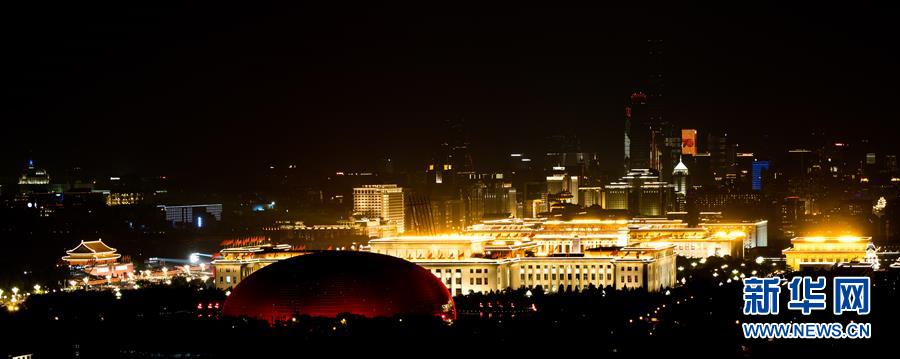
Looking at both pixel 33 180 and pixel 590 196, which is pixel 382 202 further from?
pixel 33 180

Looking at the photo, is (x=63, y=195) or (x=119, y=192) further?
(x=119, y=192)

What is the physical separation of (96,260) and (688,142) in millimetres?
57151

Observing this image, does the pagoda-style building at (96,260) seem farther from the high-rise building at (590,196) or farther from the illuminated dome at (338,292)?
the high-rise building at (590,196)

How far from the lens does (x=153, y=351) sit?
3372 centimetres

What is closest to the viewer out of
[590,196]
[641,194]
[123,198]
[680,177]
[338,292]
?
[338,292]

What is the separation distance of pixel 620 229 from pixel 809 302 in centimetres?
3693

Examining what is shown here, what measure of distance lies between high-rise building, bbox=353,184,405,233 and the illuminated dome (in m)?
49.8

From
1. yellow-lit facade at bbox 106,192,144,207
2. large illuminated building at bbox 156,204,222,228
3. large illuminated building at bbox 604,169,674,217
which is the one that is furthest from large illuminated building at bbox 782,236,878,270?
yellow-lit facade at bbox 106,192,144,207

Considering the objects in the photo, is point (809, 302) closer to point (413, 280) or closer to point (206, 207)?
point (413, 280)

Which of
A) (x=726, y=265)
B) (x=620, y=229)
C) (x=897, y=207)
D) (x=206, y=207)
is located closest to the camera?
(x=726, y=265)

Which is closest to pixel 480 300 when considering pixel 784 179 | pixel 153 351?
pixel 153 351

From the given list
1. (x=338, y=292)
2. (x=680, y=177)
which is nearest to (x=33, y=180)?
(x=680, y=177)

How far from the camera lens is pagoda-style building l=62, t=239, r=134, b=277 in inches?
2350

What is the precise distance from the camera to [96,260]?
2404 inches
